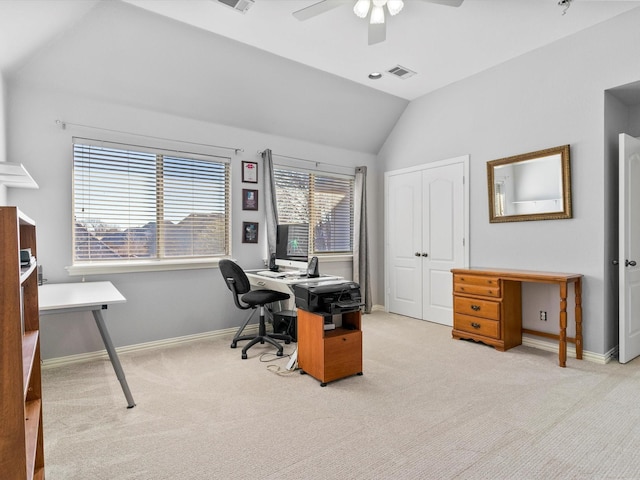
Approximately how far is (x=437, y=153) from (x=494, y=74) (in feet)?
3.48

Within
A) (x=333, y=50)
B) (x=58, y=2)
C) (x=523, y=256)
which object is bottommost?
(x=523, y=256)

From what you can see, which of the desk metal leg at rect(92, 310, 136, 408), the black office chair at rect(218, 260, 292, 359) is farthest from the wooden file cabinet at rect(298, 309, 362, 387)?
the desk metal leg at rect(92, 310, 136, 408)

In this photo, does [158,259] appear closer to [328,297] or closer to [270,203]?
[270,203]

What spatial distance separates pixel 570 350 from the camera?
346 cm

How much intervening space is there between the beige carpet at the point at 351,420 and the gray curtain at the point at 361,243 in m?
1.86

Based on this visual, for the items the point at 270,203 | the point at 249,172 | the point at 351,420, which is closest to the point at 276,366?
the point at 351,420

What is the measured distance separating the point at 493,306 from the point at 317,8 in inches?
122

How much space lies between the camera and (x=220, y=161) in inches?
163

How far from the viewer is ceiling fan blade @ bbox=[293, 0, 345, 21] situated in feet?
8.05

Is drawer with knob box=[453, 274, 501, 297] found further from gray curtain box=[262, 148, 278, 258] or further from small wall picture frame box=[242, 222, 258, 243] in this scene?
small wall picture frame box=[242, 222, 258, 243]

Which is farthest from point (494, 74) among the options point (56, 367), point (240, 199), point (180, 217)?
point (56, 367)

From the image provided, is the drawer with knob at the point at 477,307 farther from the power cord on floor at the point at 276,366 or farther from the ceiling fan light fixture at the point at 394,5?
the ceiling fan light fixture at the point at 394,5

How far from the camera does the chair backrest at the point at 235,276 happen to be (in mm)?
3428

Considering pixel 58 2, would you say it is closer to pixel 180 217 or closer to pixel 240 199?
pixel 180 217
